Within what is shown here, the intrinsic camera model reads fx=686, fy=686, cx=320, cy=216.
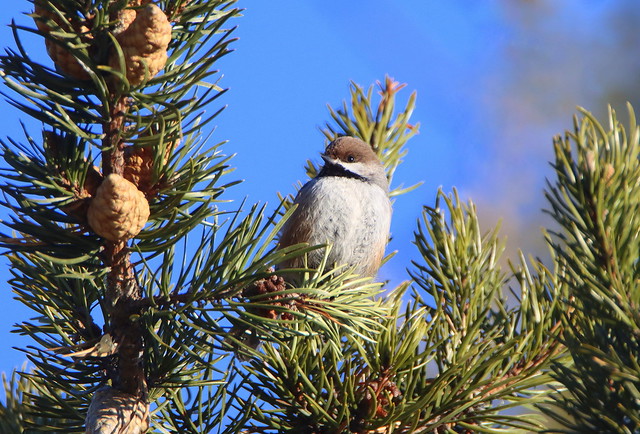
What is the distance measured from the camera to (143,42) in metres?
1.15

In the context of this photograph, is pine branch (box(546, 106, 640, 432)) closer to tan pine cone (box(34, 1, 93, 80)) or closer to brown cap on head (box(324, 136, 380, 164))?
tan pine cone (box(34, 1, 93, 80))

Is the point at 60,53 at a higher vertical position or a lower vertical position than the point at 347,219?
lower

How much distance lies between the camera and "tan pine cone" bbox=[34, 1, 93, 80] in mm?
1168

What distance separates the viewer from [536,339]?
4.58 ft

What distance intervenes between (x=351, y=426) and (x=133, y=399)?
41 centimetres

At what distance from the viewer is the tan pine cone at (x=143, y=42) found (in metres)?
1.13

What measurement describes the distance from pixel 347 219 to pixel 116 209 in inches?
68.8

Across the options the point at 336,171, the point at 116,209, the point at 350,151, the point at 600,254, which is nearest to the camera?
the point at 600,254

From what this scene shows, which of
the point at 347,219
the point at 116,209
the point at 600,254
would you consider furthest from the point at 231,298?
the point at 347,219

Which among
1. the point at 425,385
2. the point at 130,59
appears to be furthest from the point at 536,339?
the point at 130,59

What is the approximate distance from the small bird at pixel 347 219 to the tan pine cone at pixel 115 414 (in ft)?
4.82

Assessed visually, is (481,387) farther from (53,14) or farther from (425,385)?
(53,14)

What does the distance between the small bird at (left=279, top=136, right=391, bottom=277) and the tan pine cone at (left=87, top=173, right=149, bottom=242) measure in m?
1.54

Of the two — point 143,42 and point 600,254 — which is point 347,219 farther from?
point 600,254
